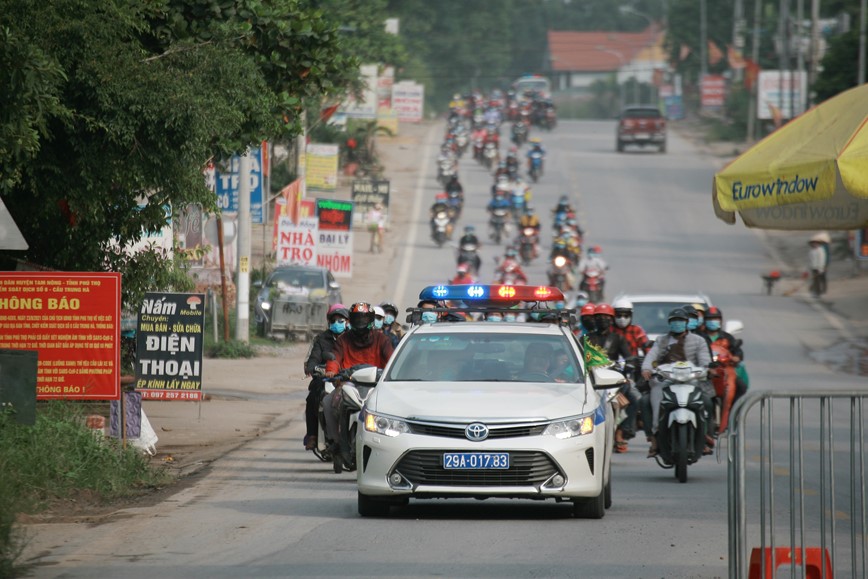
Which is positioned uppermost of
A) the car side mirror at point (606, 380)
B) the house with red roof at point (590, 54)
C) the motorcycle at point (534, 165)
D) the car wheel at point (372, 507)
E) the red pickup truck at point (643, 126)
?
the house with red roof at point (590, 54)

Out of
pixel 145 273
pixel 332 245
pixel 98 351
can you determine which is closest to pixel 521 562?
pixel 98 351

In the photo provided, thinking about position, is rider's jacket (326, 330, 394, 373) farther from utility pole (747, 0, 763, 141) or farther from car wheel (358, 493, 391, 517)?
utility pole (747, 0, 763, 141)

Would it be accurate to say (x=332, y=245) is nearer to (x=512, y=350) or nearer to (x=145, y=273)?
(x=145, y=273)

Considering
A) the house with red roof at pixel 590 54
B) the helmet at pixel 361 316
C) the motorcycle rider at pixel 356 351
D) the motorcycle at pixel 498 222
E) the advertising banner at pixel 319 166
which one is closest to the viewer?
the helmet at pixel 361 316

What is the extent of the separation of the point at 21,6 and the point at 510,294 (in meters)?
5.05

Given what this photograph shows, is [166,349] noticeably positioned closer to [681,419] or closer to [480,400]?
[681,419]

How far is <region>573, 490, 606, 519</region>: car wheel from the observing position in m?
11.8

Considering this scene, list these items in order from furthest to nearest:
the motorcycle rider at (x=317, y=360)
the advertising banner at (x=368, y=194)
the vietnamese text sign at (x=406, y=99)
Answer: the vietnamese text sign at (x=406, y=99) → the advertising banner at (x=368, y=194) → the motorcycle rider at (x=317, y=360)

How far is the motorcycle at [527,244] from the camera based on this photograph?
4991 centimetres

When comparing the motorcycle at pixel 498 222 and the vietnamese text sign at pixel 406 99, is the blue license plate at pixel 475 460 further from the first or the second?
the vietnamese text sign at pixel 406 99

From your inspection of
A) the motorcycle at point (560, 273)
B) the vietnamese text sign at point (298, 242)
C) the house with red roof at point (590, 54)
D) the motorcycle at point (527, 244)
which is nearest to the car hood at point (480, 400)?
the vietnamese text sign at point (298, 242)

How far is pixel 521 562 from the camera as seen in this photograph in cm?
980

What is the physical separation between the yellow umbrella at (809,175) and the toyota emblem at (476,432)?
241 cm

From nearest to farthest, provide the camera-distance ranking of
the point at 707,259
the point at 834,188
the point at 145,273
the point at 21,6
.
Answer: the point at 834,188
the point at 21,6
the point at 145,273
the point at 707,259
